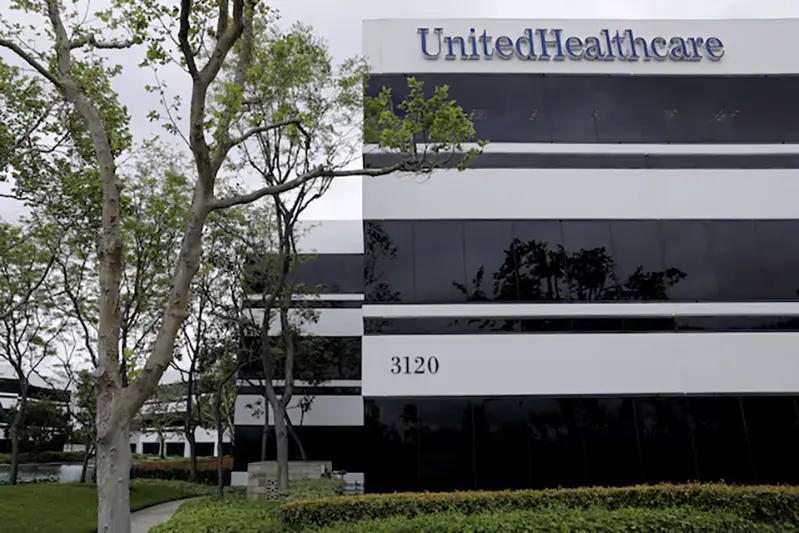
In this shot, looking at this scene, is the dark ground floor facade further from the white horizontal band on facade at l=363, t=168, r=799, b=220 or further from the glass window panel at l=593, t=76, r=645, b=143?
the glass window panel at l=593, t=76, r=645, b=143

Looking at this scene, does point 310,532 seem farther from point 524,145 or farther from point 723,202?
point 723,202

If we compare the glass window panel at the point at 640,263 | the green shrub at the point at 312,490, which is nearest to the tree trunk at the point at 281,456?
the green shrub at the point at 312,490

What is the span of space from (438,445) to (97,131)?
277 inches

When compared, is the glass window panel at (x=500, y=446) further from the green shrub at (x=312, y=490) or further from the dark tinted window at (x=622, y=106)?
the dark tinted window at (x=622, y=106)

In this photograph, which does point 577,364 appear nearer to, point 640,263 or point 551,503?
point 640,263

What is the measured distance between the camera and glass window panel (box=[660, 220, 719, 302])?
35.6 feet

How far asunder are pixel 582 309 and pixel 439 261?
2.70 meters

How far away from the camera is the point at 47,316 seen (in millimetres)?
17625

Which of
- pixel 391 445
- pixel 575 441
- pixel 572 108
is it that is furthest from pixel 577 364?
pixel 572 108

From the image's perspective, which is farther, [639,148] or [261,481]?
[261,481]

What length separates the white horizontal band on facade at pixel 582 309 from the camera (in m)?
10.6

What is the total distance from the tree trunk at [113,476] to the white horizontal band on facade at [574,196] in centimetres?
664

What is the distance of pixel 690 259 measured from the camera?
11.0 metres

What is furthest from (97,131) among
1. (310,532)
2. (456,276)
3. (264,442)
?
(264,442)
